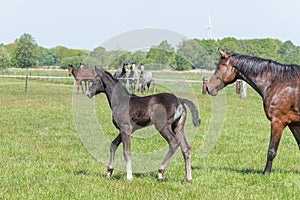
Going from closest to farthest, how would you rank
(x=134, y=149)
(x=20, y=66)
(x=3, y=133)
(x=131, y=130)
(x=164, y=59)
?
(x=131, y=130)
(x=164, y=59)
(x=134, y=149)
(x=3, y=133)
(x=20, y=66)

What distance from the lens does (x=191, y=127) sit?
7.97 meters

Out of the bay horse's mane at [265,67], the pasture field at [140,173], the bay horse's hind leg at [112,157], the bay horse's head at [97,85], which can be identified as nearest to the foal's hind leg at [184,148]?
the pasture field at [140,173]

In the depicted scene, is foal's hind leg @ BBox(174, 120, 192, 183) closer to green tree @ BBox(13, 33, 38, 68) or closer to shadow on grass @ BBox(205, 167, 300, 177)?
shadow on grass @ BBox(205, 167, 300, 177)

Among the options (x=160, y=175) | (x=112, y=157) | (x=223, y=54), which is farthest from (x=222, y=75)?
(x=112, y=157)

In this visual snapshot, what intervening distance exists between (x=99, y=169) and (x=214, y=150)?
3.21m

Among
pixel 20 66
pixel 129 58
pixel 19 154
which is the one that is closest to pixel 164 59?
pixel 129 58

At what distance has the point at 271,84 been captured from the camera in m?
7.55

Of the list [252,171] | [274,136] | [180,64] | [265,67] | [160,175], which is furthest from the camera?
[180,64]

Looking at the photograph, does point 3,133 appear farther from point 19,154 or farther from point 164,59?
point 164,59

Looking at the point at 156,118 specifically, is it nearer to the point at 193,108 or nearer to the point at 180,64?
the point at 193,108

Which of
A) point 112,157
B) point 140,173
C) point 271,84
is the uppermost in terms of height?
point 271,84

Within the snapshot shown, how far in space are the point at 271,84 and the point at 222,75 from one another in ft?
2.78

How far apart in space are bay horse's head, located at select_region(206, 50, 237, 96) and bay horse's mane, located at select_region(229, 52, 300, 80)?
11cm

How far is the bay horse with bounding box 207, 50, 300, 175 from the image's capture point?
737cm
